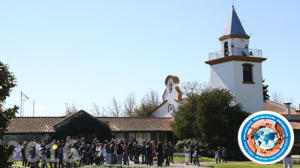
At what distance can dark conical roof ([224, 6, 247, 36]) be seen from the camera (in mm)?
42056

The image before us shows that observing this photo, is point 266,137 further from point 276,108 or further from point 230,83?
point 276,108

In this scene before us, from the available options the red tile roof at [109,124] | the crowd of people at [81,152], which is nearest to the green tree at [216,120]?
the red tile roof at [109,124]

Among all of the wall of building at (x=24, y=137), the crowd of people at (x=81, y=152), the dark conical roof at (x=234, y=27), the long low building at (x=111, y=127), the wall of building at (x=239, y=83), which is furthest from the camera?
the dark conical roof at (x=234, y=27)

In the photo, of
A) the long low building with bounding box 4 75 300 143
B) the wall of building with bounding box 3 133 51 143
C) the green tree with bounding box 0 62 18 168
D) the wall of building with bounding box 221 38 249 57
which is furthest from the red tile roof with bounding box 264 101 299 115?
the green tree with bounding box 0 62 18 168

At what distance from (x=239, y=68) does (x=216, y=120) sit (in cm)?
778

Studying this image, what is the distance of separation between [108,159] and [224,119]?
49.9ft

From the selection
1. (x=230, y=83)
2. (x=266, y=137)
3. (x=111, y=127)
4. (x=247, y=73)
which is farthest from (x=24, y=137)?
(x=266, y=137)

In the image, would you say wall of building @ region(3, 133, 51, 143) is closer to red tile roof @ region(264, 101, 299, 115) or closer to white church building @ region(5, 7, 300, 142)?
white church building @ region(5, 7, 300, 142)

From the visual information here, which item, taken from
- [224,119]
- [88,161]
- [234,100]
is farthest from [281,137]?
[234,100]

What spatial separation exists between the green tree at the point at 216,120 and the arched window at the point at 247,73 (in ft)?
15.3

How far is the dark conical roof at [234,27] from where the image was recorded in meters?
42.1

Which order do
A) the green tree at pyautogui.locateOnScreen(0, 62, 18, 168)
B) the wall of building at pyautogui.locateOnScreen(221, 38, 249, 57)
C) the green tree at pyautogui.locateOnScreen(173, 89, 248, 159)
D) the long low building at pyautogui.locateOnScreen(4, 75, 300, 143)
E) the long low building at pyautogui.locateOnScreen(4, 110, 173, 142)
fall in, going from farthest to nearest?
1. the wall of building at pyautogui.locateOnScreen(221, 38, 249, 57)
2. the long low building at pyautogui.locateOnScreen(4, 75, 300, 143)
3. the long low building at pyautogui.locateOnScreen(4, 110, 173, 142)
4. the green tree at pyautogui.locateOnScreen(173, 89, 248, 159)
5. the green tree at pyautogui.locateOnScreen(0, 62, 18, 168)

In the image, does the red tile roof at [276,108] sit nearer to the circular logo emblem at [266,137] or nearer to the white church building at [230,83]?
the white church building at [230,83]

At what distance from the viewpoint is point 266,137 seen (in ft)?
21.0
